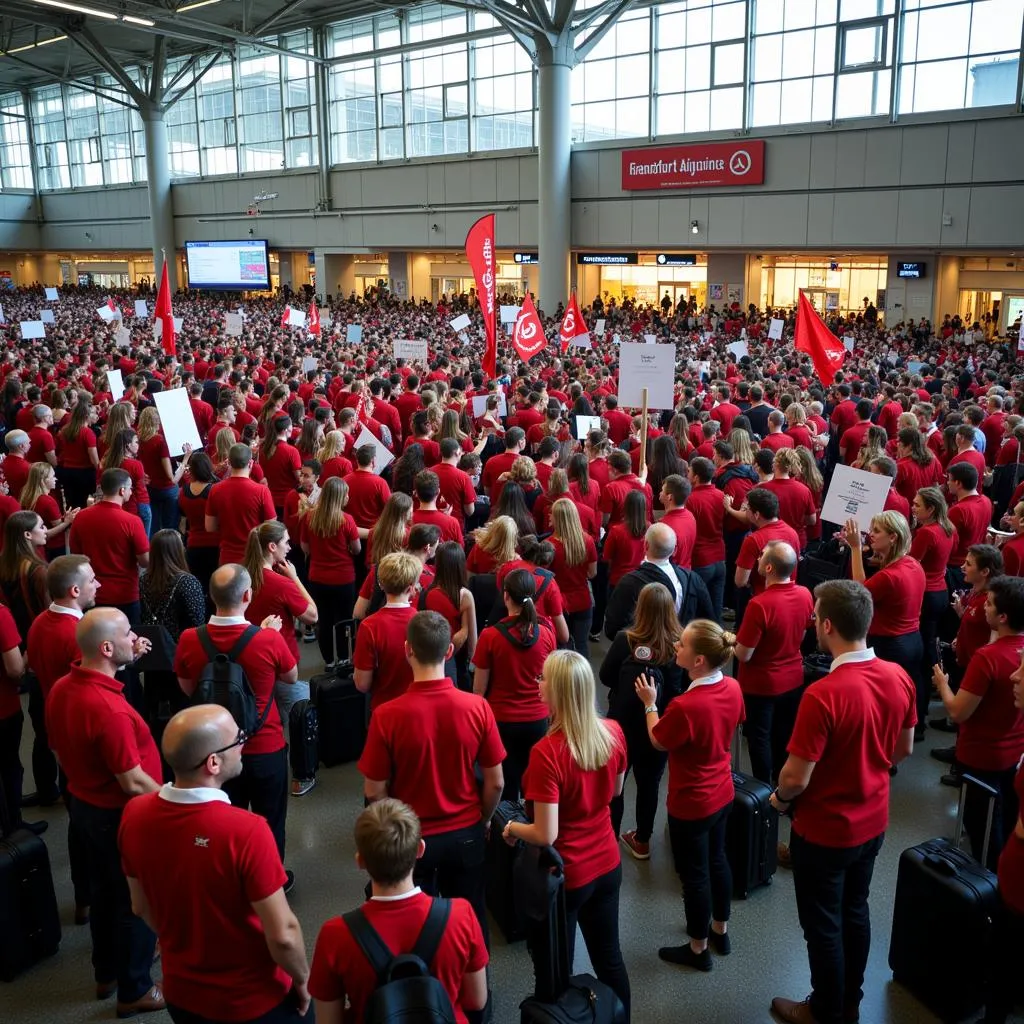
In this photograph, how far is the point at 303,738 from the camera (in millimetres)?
5715

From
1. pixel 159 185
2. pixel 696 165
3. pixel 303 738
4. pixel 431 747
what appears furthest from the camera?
pixel 159 185

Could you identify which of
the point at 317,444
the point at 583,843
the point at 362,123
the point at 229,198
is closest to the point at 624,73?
the point at 362,123

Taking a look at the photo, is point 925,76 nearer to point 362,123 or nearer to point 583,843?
point 362,123

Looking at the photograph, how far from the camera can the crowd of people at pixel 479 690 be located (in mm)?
2891

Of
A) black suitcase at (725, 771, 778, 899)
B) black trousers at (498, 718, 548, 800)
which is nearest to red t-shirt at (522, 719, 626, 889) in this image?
black trousers at (498, 718, 548, 800)

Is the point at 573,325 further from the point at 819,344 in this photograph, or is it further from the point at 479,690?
the point at 479,690

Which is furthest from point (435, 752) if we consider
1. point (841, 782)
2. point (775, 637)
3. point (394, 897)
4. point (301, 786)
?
point (301, 786)

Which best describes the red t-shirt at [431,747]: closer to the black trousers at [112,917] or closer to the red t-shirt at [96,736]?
the red t-shirt at [96,736]

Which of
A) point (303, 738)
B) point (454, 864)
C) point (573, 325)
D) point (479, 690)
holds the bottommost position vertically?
point (303, 738)

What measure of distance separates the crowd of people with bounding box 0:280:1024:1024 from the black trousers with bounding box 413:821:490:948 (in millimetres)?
14

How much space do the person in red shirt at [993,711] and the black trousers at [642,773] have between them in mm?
1444

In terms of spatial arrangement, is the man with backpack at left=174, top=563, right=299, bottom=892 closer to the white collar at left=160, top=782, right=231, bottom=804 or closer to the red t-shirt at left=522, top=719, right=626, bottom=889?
the white collar at left=160, top=782, right=231, bottom=804

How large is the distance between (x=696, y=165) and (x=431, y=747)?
28232mm

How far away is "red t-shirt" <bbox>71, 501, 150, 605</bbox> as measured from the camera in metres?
6.30
